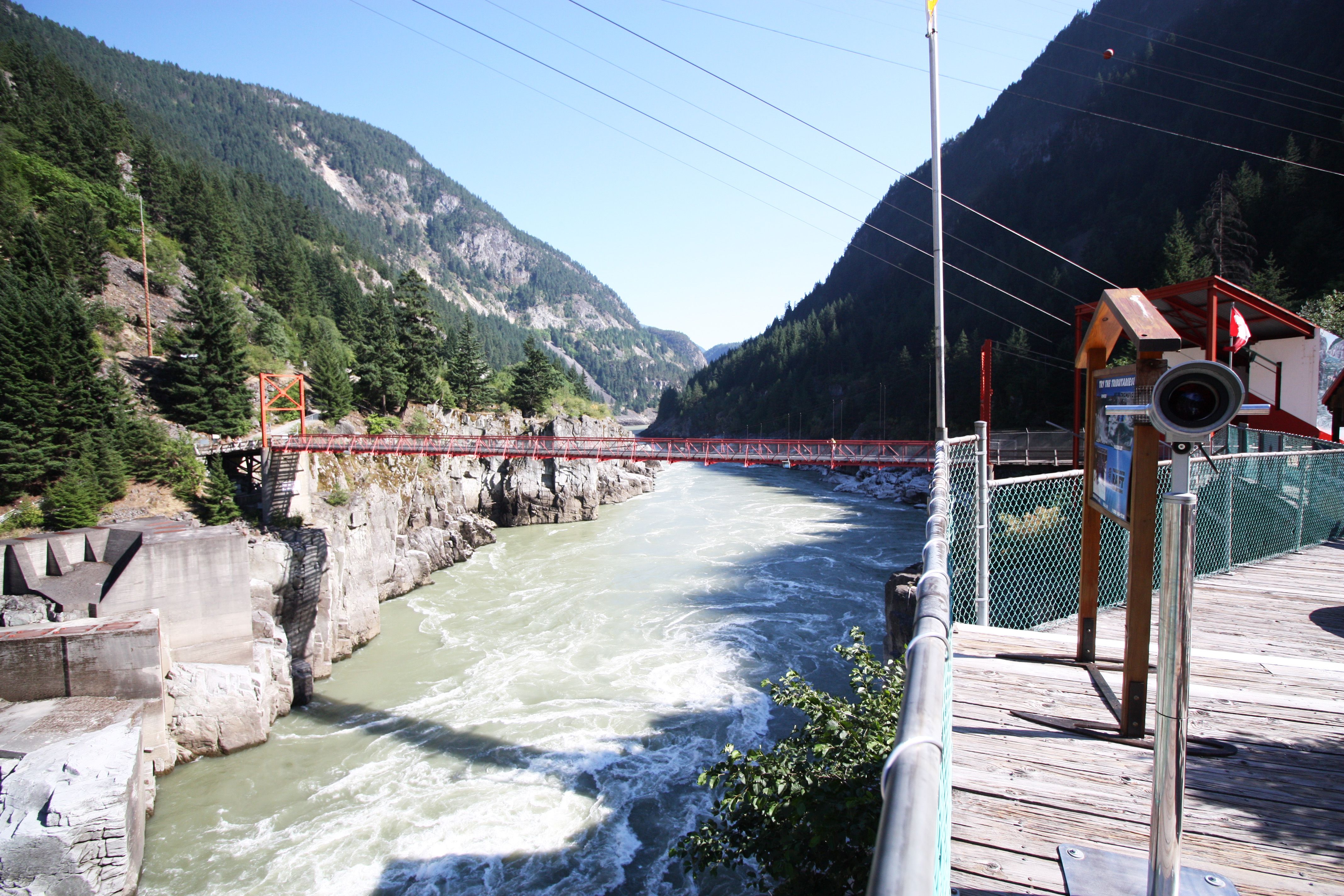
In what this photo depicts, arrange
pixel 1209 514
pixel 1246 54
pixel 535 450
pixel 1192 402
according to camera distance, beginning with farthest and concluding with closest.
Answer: pixel 1246 54
pixel 535 450
pixel 1209 514
pixel 1192 402

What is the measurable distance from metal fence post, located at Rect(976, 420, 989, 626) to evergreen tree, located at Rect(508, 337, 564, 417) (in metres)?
39.8

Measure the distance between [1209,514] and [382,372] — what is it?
36.2 meters

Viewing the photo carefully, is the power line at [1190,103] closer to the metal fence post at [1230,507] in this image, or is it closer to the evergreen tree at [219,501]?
the metal fence post at [1230,507]

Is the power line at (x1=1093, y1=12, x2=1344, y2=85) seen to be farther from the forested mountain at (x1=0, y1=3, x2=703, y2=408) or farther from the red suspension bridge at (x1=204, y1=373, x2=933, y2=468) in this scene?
the forested mountain at (x1=0, y1=3, x2=703, y2=408)

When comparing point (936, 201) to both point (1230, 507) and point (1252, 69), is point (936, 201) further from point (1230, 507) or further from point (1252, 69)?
point (1252, 69)

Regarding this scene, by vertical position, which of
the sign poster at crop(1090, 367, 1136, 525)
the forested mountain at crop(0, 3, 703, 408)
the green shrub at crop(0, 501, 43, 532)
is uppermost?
the forested mountain at crop(0, 3, 703, 408)

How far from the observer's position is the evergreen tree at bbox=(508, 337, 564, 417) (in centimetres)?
4272

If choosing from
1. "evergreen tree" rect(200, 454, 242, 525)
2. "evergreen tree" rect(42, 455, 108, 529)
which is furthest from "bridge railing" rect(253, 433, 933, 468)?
"evergreen tree" rect(42, 455, 108, 529)

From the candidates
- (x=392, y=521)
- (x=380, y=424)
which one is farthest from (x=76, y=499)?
(x=380, y=424)

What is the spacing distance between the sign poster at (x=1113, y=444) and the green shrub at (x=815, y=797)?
2.41 m

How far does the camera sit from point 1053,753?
2484 mm

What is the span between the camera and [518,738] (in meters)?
12.0

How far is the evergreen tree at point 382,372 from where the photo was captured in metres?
34.2

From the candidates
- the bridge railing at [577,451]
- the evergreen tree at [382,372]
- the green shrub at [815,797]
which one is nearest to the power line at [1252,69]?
the bridge railing at [577,451]
